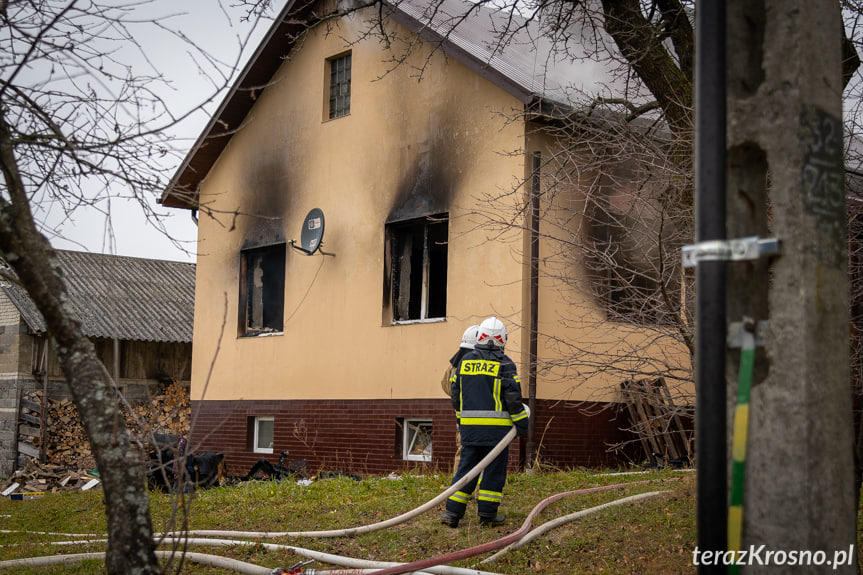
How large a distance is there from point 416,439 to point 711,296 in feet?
35.7

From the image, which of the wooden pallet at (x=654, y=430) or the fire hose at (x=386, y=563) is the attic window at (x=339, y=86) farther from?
the fire hose at (x=386, y=563)

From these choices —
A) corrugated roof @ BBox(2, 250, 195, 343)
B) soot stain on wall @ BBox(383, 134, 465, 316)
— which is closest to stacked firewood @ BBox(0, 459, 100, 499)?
corrugated roof @ BBox(2, 250, 195, 343)

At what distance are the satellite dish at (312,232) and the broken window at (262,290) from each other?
949 millimetres

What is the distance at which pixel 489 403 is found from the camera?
306 inches

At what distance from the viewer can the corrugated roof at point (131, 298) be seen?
75.9 ft

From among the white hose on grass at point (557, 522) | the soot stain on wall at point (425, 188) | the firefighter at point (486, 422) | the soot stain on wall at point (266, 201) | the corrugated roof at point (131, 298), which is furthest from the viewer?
the corrugated roof at point (131, 298)

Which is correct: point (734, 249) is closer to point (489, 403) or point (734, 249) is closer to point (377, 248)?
point (489, 403)

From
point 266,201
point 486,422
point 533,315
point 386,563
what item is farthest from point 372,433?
point 386,563

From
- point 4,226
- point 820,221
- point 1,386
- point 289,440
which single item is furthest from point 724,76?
point 1,386

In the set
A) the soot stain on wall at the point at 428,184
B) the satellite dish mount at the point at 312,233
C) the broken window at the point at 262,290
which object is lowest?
the broken window at the point at 262,290

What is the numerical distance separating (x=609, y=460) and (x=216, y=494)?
5219 millimetres

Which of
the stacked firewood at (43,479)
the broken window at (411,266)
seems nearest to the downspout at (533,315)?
the broken window at (411,266)

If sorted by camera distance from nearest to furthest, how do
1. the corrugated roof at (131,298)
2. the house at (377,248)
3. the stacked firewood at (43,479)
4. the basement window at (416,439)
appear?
the house at (377,248) < the basement window at (416,439) < the stacked firewood at (43,479) < the corrugated roof at (131,298)

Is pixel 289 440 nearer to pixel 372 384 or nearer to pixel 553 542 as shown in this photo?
pixel 372 384
